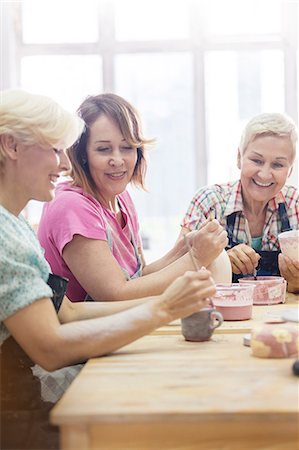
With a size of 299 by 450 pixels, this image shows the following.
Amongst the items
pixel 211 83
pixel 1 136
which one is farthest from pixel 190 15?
pixel 1 136

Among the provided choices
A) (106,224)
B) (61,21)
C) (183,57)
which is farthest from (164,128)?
(106,224)

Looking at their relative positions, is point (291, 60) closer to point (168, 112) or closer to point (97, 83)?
point (168, 112)

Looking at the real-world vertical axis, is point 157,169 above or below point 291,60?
below

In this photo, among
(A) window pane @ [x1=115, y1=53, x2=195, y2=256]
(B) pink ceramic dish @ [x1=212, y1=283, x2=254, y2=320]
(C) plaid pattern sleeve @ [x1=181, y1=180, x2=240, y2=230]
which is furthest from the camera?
(A) window pane @ [x1=115, y1=53, x2=195, y2=256]

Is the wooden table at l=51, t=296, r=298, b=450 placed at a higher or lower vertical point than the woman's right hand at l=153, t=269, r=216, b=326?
lower

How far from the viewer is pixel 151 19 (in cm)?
551

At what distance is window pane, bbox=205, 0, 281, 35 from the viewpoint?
5.47 m

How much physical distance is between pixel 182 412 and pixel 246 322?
30.1 inches

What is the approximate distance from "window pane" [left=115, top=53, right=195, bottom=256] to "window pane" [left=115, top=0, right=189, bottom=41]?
0.55 feet

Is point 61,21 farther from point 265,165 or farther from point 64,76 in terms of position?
point 265,165

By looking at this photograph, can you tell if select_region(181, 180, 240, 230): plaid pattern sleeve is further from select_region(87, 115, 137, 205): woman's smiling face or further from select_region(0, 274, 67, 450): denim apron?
select_region(0, 274, 67, 450): denim apron

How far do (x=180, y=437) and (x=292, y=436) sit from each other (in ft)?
0.59

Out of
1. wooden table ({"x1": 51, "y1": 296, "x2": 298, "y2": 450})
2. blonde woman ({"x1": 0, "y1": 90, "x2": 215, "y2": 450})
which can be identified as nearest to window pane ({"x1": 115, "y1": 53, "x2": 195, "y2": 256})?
blonde woman ({"x1": 0, "y1": 90, "x2": 215, "y2": 450})

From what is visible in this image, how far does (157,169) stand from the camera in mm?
5691
